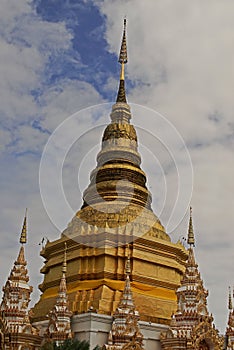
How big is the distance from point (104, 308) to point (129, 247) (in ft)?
10.4

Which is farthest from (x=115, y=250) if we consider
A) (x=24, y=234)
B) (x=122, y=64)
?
(x=122, y=64)

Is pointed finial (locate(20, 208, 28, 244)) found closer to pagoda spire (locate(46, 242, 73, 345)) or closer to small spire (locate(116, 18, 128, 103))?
pagoda spire (locate(46, 242, 73, 345))

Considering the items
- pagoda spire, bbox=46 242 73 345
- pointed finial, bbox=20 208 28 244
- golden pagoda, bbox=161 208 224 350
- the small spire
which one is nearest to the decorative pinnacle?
pointed finial, bbox=20 208 28 244

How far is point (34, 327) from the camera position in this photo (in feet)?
64.7

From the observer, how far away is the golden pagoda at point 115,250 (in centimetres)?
2038

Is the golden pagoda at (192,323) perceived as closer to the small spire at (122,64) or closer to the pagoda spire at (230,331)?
the pagoda spire at (230,331)

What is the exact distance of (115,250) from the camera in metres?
21.6

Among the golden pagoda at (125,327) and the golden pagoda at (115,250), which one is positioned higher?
the golden pagoda at (115,250)

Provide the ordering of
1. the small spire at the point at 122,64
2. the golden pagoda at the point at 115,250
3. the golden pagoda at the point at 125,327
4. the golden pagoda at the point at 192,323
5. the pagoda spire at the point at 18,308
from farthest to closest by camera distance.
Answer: the small spire at the point at 122,64
the golden pagoda at the point at 115,250
the pagoda spire at the point at 18,308
the golden pagoda at the point at 192,323
the golden pagoda at the point at 125,327

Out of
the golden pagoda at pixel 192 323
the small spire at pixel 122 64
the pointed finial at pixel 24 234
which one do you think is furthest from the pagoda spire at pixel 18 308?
the small spire at pixel 122 64

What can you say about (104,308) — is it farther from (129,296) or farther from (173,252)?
(173,252)

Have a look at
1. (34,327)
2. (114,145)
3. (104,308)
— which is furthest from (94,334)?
(114,145)

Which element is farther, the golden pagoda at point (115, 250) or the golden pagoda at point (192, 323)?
the golden pagoda at point (115, 250)

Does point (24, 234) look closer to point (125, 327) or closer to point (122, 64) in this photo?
point (125, 327)
